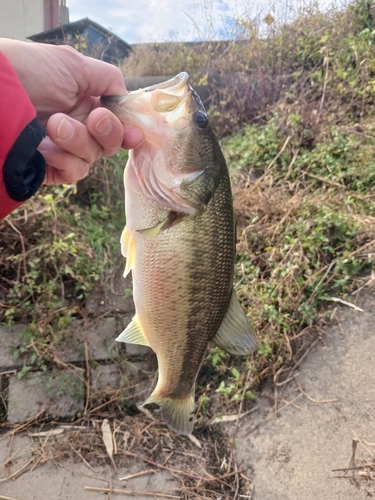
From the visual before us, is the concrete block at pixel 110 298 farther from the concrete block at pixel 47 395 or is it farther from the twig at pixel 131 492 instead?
the twig at pixel 131 492

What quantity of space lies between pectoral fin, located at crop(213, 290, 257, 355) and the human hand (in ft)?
2.43

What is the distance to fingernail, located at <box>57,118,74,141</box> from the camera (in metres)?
1.44

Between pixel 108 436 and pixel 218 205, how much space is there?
2.26 meters

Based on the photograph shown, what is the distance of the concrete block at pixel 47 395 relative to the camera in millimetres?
3182

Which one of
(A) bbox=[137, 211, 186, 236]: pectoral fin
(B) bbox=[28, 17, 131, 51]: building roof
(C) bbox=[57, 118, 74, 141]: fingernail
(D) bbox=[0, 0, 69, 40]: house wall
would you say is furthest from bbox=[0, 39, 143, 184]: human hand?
(B) bbox=[28, 17, 131, 51]: building roof

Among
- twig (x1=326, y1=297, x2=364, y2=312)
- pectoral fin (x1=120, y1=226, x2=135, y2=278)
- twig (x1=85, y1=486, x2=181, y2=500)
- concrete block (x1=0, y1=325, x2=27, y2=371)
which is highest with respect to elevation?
pectoral fin (x1=120, y1=226, x2=135, y2=278)

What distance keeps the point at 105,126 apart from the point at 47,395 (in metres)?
2.48

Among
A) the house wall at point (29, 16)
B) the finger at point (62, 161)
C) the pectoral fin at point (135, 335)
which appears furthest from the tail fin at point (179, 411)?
the house wall at point (29, 16)

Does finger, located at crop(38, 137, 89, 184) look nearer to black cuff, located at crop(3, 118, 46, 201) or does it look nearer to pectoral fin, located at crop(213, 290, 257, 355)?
black cuff, located at crop(3, 118, 46, 201)

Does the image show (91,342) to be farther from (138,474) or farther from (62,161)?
(62,161)

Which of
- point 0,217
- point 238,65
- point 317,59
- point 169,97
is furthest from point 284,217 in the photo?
point 238,65

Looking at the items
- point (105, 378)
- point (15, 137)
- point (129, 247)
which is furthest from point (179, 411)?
point (105, 378)

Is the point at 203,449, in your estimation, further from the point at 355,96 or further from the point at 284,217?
the point at 355,96

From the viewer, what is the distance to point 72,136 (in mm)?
1476
